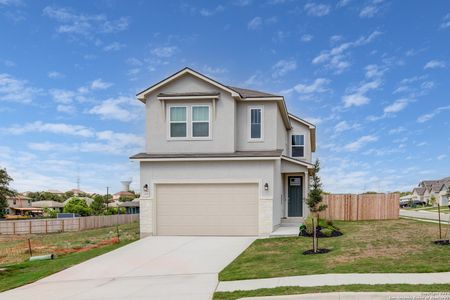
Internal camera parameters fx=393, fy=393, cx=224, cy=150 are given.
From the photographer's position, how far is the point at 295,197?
73.9ft

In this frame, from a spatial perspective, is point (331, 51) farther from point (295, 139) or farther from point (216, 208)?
point (216, 208)

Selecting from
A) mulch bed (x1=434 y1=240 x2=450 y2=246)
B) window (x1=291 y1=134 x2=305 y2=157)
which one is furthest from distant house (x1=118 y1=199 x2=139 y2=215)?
mulch bed (x1=434 y1=240 x2=450 y2=246)

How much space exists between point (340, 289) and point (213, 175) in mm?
11030

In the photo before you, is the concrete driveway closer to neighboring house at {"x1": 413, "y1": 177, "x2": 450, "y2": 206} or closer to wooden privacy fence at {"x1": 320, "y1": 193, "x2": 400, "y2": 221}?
wooden privacy fence at {"x1": 320, "y1": 193, "x2": 400, "y2": 221}

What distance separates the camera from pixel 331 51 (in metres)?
20.5

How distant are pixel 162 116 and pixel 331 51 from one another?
937cm

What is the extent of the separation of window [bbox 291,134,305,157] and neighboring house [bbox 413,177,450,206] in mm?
46825

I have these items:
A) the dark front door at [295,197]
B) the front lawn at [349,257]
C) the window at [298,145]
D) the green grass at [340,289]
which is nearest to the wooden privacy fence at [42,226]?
the window at [298,145]

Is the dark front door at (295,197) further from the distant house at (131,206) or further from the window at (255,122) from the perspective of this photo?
the distant house at (131,206)

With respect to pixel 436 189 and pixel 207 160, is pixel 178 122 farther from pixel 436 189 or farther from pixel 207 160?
pixel 436 189

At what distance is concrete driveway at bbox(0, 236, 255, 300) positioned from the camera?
9453mm

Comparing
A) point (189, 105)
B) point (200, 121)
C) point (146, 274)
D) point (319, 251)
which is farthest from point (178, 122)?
point (319, 251)

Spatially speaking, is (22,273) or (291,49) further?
(291,49)

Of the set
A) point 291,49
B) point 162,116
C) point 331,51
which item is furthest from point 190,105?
point 331,51
